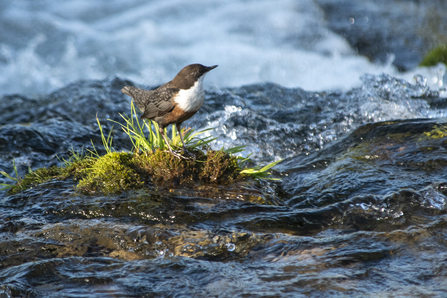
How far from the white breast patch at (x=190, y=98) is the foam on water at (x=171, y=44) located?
628 cm

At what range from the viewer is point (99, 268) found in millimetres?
3197

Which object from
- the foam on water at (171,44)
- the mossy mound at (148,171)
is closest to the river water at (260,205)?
the mossy mound at (148,171)

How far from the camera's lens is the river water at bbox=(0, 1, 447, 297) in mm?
3078

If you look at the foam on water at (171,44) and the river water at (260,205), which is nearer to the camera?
the river water at (260,205)

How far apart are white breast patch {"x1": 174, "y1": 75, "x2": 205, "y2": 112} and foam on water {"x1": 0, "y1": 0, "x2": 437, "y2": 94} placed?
628 centimetres

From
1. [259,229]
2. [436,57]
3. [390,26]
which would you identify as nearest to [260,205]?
[259,229]

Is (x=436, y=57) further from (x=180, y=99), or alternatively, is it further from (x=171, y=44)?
(x=180, y=99)

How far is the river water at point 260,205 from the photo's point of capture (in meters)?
3.08

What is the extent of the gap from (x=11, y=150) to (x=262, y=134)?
13.6 feet

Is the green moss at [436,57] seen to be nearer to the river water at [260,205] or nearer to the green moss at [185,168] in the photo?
the river water at [260,205]

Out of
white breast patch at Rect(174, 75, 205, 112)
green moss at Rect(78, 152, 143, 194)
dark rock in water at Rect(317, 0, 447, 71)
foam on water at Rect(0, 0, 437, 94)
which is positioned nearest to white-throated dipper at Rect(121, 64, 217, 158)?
white breast patch at Rect(174, 75, 205, 112)

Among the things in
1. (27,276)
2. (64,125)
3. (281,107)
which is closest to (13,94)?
(64,125)

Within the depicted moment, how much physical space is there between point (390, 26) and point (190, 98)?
40.9 ft

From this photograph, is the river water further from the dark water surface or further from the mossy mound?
the mossy mound
